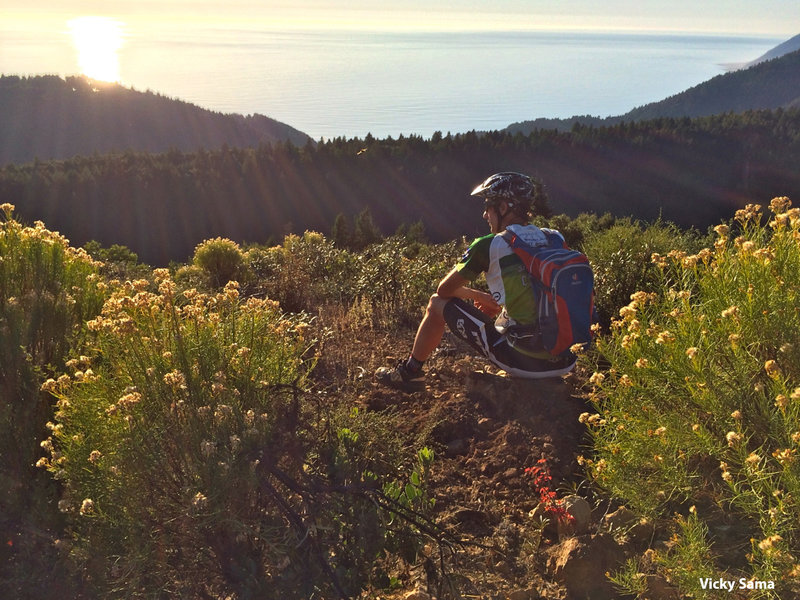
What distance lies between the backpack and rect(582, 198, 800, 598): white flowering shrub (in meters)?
0.61

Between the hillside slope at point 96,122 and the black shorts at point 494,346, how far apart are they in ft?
497

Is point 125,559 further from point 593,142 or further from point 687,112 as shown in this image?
point 687,112

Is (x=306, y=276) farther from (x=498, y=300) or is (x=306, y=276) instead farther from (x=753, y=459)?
(x=753, y=459)

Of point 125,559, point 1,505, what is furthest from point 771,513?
point 1,505

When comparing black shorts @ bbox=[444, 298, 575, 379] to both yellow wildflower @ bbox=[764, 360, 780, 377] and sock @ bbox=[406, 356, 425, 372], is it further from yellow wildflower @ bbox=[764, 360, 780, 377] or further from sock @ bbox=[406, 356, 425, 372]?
yellow wildflower @ bbox=[764, 360, 780, 377]

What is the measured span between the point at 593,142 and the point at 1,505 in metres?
95.3

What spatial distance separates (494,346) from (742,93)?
18303cm

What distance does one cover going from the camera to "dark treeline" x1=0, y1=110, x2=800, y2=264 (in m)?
74.9

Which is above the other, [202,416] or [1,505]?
[202,416]

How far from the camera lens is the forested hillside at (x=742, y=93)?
15275 centimetres

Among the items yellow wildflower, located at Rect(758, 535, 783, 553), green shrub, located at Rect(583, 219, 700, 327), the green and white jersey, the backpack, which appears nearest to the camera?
yellow wildflower, located at Rect(758, 535, 783, 553)

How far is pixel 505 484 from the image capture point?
112 inches

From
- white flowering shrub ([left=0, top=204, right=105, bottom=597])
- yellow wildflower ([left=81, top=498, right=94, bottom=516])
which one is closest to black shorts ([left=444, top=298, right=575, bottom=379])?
white flowering shrub ([left=0, top=204, right=105, bottom=597])

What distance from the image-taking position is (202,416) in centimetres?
202
